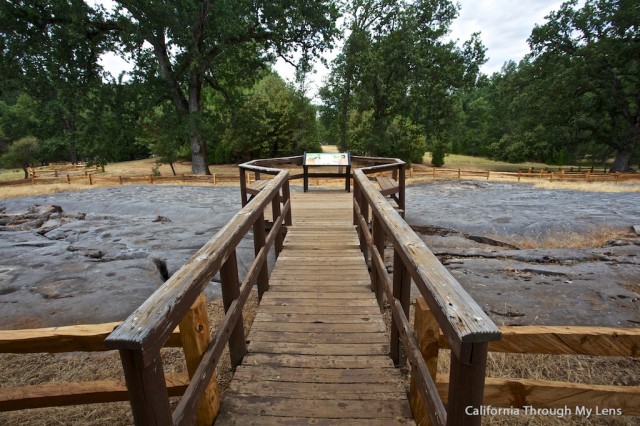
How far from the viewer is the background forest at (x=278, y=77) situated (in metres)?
18.3

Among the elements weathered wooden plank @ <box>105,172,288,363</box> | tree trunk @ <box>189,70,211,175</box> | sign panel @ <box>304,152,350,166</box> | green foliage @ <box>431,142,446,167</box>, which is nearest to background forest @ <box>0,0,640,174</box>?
tree trunk @ <box>189,70,211,175</box>

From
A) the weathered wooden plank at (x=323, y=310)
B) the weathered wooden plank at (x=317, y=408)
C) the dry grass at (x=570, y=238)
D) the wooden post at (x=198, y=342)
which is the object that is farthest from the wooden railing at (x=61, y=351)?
the dry grass at (x=570, y=238)

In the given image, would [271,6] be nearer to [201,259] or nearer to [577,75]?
[201,259]

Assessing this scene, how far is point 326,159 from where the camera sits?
349 inches

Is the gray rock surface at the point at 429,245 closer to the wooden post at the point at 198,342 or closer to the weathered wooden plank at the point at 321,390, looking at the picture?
the weathered wooden plank at the point at 321,390

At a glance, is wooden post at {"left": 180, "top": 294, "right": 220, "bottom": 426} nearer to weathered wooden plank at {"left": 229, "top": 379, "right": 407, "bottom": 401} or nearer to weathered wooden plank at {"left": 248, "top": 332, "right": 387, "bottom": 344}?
weathered wooden plank at {"left": 229, "top": 379, "right": 407, "bottom": 401}

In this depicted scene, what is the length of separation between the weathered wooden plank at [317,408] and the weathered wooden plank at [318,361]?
14.2 inches

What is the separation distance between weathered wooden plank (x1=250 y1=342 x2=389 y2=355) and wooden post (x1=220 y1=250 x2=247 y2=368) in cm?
17

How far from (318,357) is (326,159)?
667 centimetres

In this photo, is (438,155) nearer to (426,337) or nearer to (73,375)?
(73,375)

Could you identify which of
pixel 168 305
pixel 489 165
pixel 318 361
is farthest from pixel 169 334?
pixel 489 165

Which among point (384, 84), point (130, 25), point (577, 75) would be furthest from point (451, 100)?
point (130, 25)

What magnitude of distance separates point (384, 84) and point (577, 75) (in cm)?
1571

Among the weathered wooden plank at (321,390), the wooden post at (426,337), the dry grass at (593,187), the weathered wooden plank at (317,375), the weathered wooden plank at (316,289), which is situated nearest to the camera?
the wooden post at (426,337)
